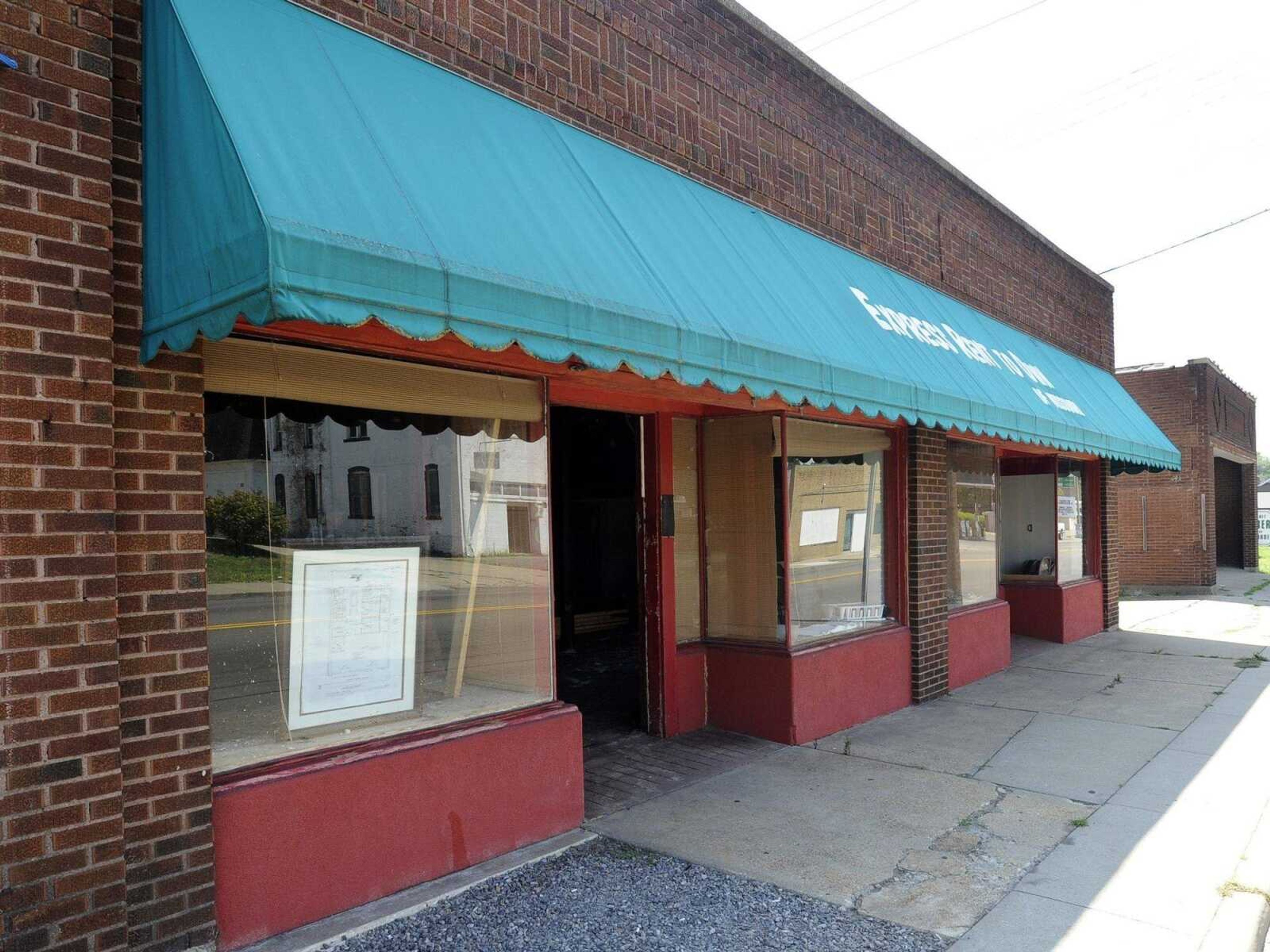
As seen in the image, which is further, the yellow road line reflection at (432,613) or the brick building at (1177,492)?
the brick building at (1177,492)

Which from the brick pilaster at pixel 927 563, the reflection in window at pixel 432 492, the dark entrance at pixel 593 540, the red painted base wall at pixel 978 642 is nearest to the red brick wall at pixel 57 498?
the reflection in window at pixel 432 492

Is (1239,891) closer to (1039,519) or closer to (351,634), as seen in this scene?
(351,634)

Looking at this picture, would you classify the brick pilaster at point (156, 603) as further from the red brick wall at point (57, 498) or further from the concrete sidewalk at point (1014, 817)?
the concrete sidewalk at point (1014, 817)

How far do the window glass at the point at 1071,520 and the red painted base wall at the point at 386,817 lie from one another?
392 inches

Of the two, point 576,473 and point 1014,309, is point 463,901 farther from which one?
point 1014,309

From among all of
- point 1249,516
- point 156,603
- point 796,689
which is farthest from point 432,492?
point 1249,516

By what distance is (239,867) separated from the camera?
3.88m

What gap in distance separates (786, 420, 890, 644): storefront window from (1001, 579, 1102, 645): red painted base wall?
5.02m

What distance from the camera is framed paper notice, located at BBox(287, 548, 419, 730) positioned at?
Answer: 172 inches

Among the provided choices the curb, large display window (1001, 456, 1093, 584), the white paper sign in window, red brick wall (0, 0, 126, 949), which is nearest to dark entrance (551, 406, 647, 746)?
the white paper sign in window

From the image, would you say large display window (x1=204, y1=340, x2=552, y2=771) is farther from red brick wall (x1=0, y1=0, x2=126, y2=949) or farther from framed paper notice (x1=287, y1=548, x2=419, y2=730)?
red brick wall (x1=0, y1=0, x2=126, y2=949)

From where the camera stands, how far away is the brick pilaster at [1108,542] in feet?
46.2

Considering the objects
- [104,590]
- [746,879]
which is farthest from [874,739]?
[104,590]

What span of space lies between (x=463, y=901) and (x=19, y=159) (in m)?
3.52
